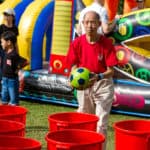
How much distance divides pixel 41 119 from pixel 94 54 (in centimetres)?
265

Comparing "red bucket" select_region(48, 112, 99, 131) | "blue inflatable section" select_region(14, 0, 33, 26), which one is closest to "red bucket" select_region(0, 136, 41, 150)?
"red bucket" select_region(48, 112, 99, 131)

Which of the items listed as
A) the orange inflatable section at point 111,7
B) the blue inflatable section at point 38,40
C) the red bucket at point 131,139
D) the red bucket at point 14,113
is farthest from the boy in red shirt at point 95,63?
the blue inflatable section at point 38,40

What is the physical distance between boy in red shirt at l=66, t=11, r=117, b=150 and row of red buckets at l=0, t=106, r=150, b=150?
0.47 meters

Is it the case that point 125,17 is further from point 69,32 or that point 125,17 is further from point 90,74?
point 90,74

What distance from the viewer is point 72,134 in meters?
4.18

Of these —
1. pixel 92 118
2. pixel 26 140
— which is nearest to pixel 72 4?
pixel 92 118

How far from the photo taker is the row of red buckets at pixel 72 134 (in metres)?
3.85

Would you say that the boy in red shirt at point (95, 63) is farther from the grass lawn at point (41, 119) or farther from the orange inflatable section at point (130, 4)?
the orange inflatable section at point (130, 4)

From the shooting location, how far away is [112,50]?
512 centimetres

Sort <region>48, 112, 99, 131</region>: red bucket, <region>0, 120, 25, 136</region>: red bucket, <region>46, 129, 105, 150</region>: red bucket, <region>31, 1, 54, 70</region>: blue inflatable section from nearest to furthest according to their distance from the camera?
<region>46, 129, 105, 150</region>: red bucket < <region>0, 120, 25, 136</region>: red bucket < <region>48, 112, 99, 131</region>: red bucket < <region>31, 1, 54, 70</region>: blue inflatable section

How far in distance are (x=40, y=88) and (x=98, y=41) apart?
388 cm

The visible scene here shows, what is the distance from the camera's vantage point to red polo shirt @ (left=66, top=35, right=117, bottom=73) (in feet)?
16.7

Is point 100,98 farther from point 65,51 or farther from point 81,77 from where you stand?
point 65,51

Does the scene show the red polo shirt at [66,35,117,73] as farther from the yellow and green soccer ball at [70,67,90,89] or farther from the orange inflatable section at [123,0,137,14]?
the orange inflatable section at [123,0,137,14]
